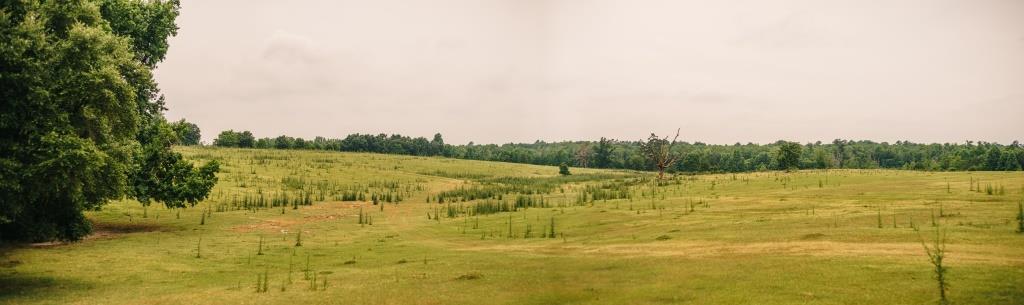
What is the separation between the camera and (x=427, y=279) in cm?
1712

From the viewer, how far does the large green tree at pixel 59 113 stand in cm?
1658

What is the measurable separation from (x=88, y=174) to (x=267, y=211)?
71.9 ft

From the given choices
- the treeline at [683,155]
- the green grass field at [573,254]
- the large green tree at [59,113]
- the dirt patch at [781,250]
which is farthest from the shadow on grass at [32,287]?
the treeline at [683,155]

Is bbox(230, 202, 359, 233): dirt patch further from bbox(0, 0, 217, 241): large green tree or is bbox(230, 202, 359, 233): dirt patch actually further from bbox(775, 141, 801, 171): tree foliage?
bbox(775, 141, 801, 171): tree foliage

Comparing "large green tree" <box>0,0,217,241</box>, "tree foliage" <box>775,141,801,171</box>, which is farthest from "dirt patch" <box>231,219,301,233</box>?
"tree foliage" <box>775,141,801,171</box>

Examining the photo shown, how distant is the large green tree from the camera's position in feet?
54.4

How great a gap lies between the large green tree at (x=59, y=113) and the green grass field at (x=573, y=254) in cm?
228

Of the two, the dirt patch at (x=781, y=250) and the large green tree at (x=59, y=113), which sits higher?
the large green tree at (x=59, y=113)

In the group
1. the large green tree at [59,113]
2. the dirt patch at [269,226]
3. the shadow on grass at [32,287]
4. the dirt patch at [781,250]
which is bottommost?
the shadow on grass at [32,287]

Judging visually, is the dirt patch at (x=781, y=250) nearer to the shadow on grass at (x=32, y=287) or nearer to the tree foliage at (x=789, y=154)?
the shadow on grass at (x=32, y=287)

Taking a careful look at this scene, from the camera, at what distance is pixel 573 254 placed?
20.4 meters

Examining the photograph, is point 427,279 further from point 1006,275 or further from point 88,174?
point 1006,275

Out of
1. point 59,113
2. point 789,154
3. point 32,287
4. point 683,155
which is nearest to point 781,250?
point 59,113

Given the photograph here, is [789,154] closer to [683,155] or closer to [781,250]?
[683,155]
